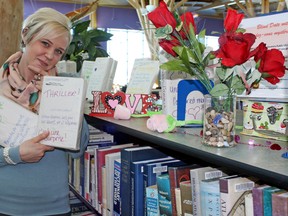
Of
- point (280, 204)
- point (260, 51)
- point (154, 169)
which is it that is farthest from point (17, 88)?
point (280, 204)

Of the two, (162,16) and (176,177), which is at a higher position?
(162,16)

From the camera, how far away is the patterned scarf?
4.95 feet

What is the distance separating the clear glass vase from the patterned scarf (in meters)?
0.74

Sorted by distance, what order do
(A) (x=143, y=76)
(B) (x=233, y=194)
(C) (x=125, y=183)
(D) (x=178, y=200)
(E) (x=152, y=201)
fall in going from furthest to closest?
(A) (x=143, y=76)
(C) (x=125, y=183)
(E) (x=152, y=201)
(D) (x=178, y=200)
(B) (x=233, y=194)

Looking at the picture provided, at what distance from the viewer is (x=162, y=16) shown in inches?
44.7

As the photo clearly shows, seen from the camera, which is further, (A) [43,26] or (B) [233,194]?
(A) [43,26]

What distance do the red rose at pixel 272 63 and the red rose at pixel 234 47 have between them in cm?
5

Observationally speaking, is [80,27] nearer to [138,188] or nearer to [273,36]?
[138,188]

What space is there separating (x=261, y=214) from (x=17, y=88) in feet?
3.35

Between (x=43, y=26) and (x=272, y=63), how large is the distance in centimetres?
86

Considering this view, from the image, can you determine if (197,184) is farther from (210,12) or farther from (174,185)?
(210,12)

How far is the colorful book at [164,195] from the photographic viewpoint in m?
1.23

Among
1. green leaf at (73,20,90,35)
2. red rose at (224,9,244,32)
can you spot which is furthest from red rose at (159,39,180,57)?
green leaf at (73,20,90,35)

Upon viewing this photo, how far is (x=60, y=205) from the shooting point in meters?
1.59
